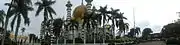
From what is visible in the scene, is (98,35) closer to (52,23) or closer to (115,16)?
(52,23)

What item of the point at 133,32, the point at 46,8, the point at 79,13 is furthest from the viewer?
the point at 133,32

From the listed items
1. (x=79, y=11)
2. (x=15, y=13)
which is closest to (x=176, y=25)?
(x=79, y=11)

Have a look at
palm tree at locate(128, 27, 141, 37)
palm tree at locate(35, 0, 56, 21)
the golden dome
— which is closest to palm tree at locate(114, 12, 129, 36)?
the golden dome

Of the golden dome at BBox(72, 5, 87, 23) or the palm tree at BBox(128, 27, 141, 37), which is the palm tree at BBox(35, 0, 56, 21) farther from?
the palm tree at BBox(128, 27, 141, 37)

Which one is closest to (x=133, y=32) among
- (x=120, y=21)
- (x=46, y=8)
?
(x=120, y=21)

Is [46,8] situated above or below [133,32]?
above

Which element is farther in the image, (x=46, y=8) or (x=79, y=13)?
(x=79, y=13)

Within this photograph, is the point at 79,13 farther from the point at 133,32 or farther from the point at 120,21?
the point at 133,32

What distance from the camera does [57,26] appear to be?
8550 centimetres

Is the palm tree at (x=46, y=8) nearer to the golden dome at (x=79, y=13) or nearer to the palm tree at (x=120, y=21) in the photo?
the golden dome at (x=79, y=13)

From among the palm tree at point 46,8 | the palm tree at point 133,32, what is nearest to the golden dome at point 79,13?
the palm tree at point 46,8

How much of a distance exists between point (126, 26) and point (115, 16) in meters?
9.80

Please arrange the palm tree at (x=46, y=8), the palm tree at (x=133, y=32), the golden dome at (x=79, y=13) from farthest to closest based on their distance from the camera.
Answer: the palm tree at (x=133, y=32) < the golden dome at (x=79, y=13) < the palm tree at (x=46, y=8)

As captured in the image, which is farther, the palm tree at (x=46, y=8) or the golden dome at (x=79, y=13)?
the golden dome at (x=79, y=13)
